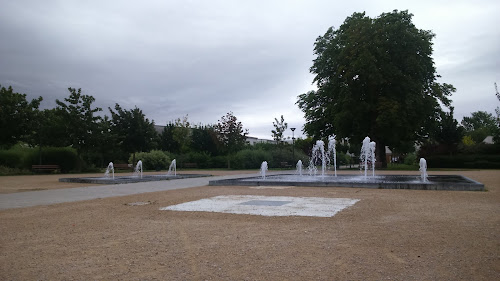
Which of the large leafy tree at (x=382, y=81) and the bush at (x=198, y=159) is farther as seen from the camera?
the bush at (x=198, y=159)

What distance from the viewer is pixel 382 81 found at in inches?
1143

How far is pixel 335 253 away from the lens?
4566 millimetres

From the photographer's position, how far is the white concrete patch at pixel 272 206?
777 centimetres

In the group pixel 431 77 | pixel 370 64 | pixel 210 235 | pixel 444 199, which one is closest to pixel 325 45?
pixel 370 64

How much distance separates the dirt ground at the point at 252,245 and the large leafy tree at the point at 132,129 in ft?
92.1

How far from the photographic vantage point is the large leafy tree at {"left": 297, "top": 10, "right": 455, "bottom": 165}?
29188mm

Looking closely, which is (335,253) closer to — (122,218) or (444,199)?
(122,218)

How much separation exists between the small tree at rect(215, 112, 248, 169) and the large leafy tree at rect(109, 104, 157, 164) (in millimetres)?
9528

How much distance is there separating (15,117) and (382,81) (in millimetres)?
28104

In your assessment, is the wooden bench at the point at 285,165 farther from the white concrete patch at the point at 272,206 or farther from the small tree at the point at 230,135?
the white concrete patch at the point at 272,206

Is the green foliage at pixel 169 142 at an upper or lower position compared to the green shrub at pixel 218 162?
upper

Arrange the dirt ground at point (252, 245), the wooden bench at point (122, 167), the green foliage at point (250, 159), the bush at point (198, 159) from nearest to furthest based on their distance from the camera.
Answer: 1. the dirt ground at point (252, 245)
2. the wooden bench at point (122, 167)
3. the green foliage at point (250, 159)
4. the bush at point (198, 159)

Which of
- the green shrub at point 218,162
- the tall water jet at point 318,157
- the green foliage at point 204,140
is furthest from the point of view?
the green foliage at point 204,140

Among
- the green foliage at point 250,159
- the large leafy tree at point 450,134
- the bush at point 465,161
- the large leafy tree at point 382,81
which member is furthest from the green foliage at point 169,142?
the large leafy tree at point 450,134
